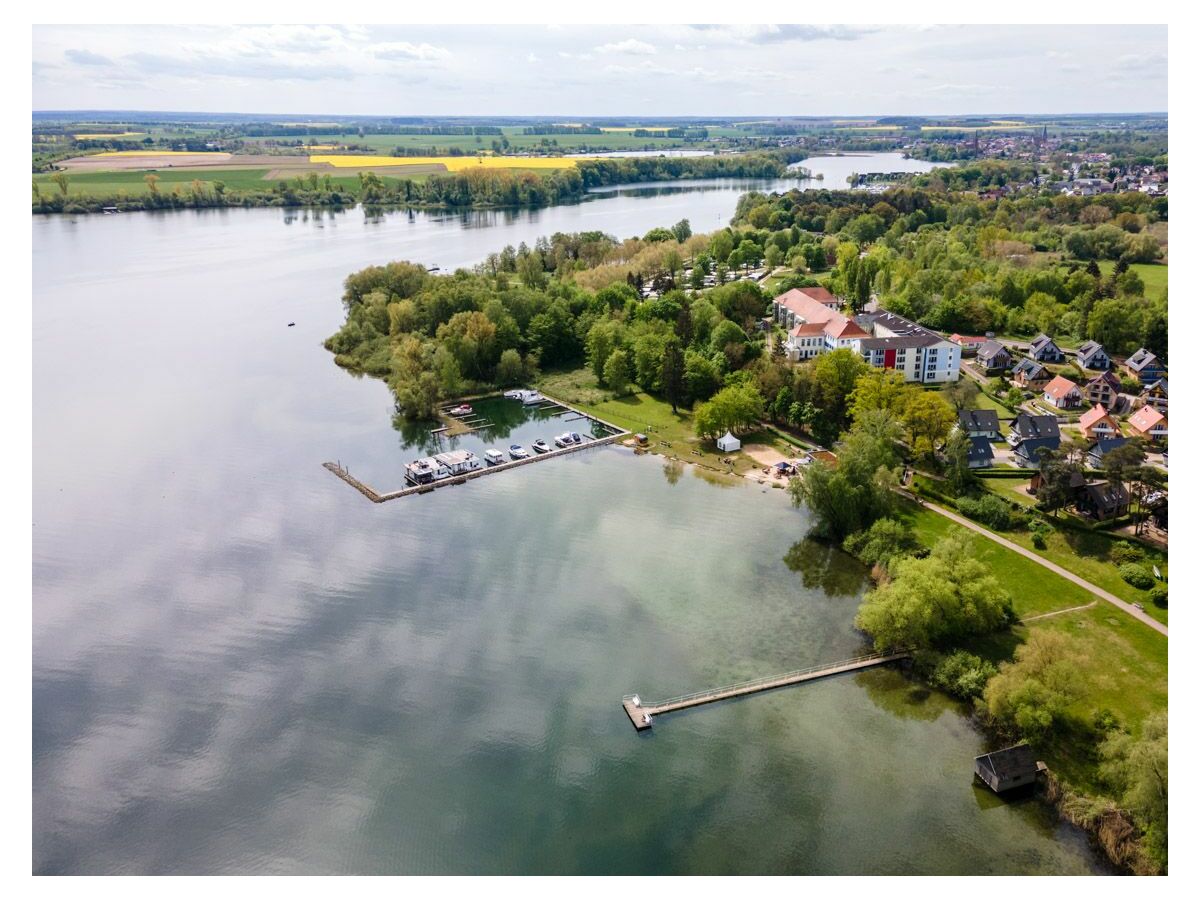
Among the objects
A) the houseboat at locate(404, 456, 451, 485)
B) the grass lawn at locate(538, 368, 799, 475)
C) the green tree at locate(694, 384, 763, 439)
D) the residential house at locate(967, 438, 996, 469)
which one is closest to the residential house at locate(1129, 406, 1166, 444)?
the residential house at locate(967, 438, 996, 469)

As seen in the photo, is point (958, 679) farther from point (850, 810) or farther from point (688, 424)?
point (688, 424)

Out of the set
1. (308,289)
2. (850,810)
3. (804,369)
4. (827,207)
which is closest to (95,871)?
(850,810)

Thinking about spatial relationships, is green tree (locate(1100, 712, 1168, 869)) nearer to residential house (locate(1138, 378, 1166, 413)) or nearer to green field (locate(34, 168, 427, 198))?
residential house (locate(1138, 378, 1166, 413))

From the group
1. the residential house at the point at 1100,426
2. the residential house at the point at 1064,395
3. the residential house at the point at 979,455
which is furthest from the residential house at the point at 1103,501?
the residential house at the point at 1064,395

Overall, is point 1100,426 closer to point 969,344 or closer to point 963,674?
point 969,344

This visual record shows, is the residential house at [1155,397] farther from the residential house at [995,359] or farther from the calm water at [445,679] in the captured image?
the calm water at [445,679]
